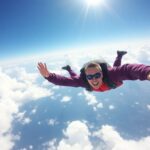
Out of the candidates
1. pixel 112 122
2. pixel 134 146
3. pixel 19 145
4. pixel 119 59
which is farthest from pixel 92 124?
pixel 119 59

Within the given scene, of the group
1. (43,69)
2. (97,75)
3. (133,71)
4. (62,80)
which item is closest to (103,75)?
(97,75)

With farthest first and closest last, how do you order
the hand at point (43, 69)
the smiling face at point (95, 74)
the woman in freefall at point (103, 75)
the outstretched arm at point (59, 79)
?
the outstretched arm at point (59, 79) < the hand at point (43, 69) < the smiling face at point (95, 74) < the woman in freefall at point (103, 75)

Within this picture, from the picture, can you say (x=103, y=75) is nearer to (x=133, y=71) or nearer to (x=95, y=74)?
(x=95, y=74)

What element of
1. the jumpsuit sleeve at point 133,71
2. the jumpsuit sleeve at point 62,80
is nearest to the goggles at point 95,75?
the jumpsuit sleeve at point 133,71

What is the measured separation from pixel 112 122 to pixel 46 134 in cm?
6599

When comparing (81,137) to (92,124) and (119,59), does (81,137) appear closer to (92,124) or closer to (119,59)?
(92,124)

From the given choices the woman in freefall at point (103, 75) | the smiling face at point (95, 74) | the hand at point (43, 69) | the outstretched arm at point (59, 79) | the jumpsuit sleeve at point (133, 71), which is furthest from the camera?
the outstretched arm at point (59, 79)

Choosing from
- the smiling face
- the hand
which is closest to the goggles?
the smiling face

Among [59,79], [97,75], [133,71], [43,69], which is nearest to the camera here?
[133,71]

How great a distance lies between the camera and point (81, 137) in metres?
175

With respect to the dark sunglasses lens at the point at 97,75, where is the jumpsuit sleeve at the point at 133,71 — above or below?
above

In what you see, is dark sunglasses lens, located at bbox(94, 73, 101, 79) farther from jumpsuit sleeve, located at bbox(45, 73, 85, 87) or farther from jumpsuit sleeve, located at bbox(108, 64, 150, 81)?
jumpsuit sleeve, located at bbox(45, 73, 85, 87)

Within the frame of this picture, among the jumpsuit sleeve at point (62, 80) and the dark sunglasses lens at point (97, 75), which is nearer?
the dark sunglasses lens at point (97, 75)

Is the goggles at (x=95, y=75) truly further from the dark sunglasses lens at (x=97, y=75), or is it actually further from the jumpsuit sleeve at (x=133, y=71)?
the jumpsuit sleeve at (x=133, y=71)
